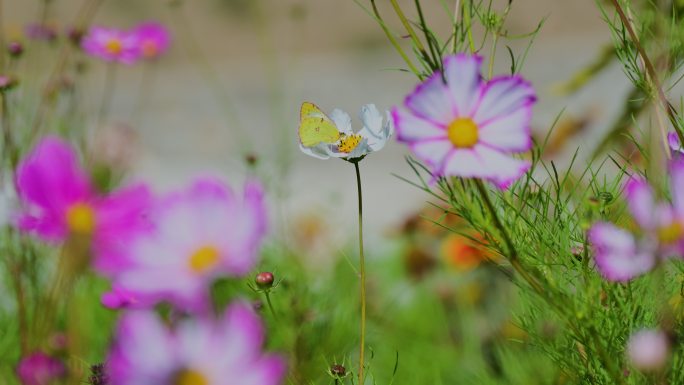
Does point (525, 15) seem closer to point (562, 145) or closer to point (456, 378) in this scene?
point (562, 145)

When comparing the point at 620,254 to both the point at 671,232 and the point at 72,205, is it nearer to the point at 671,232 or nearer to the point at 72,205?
the point at 671,232

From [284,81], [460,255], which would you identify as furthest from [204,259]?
[284,81]

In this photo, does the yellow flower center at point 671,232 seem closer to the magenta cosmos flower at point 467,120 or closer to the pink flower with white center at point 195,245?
the magenta cosmos flower at point 467,120

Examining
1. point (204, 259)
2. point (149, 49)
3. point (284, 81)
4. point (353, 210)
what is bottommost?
point (353, 210)

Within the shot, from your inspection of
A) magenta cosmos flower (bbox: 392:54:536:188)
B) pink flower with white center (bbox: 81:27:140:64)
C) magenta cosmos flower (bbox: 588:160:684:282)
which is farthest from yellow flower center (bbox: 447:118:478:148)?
pink flower with white center (bbox: 81:27:140:64)

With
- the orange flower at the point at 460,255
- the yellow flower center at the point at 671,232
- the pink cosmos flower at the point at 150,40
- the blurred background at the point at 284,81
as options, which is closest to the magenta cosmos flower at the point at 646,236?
the yellow flower center at the point at 671,232

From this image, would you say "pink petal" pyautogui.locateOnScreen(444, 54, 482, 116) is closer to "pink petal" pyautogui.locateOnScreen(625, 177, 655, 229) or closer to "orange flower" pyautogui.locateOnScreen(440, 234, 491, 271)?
"pink petal" pyautogui.locateOnScreen(625, 177, 655, 229)
